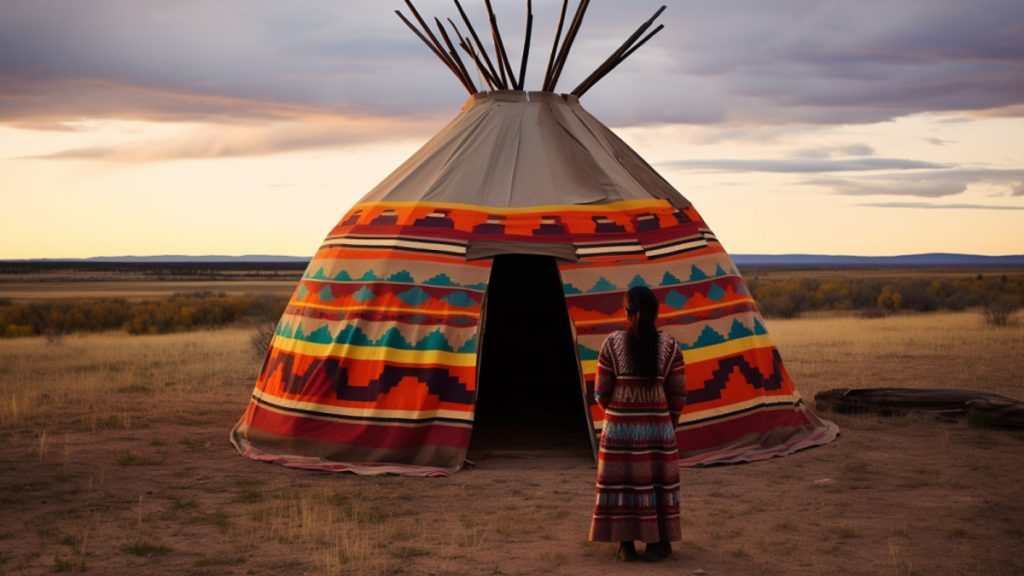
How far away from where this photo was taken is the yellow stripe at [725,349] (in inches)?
350

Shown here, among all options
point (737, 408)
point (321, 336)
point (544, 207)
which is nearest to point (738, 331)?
point (737, 408)

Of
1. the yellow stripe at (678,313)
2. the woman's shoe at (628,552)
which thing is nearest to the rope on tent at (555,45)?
the yellow stripe at (678,313)

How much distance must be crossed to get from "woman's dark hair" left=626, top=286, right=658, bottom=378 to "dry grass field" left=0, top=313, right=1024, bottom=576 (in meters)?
1.08

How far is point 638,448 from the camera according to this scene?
5.93 meters

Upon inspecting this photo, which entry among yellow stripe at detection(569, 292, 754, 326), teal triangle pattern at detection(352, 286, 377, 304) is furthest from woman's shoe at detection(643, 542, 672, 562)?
teal triangle pattern at detection(352, 286, 377, 304)

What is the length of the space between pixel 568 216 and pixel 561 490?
2.39 meters

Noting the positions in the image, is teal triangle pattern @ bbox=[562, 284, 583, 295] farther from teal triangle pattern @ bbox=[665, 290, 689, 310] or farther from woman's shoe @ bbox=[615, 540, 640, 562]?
woman's shoe @ bbox=[615, 540, 640, 562]

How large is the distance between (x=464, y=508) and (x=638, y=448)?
1.81 metres

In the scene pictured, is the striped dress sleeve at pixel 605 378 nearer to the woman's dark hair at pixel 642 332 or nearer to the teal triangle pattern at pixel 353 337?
the woman's dark hair at pixel 642 332

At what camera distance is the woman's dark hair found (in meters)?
5.76

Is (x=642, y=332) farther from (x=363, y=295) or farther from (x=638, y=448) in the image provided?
(x=363, y=295)

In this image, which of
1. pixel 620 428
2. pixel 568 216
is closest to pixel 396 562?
pixel 620 428

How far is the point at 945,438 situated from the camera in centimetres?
1010

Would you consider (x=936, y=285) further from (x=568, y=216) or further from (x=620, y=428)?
(x=620, y=428)
